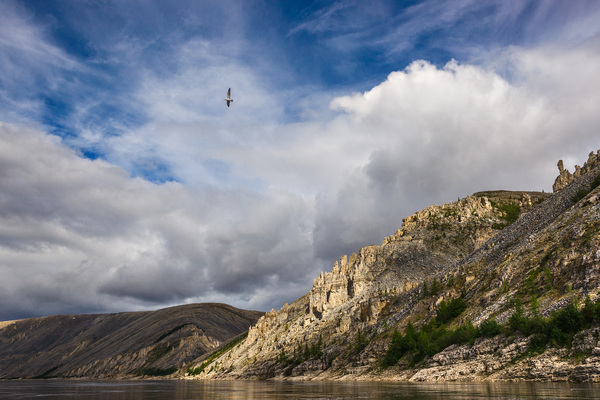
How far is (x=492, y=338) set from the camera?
83.0m

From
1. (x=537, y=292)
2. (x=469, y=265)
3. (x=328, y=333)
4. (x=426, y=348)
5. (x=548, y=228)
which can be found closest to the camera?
(x=537, y=292)

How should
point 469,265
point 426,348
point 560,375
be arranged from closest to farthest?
point 560,375, point 426,348, point 469,265

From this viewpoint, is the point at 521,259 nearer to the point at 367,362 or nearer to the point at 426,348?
the point at 426,348

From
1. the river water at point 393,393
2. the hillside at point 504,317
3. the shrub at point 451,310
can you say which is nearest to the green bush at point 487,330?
the shrub at point 451,310

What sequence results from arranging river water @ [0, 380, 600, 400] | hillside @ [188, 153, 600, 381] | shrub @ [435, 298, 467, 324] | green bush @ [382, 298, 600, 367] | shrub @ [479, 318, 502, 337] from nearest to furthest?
river water @ [0, 380, 600, 400]
green bush @ [382, 298, 600, 367]
hillside @ [188, 153, 600, 381]
shrub @ [479, 318, 502, 337]
shrub @ [435, 298, 467, 324]

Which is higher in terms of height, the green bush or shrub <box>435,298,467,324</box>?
shrub <box>435,298,467,324</box>

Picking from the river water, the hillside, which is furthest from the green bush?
the river water

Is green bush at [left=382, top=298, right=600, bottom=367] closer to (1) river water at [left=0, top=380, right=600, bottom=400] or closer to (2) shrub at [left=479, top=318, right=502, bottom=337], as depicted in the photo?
(2) shrub at [left=479, top=318, right=502, bottom=337]

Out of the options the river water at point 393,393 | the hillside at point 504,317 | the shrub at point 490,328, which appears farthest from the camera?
the shrub at point 490,328

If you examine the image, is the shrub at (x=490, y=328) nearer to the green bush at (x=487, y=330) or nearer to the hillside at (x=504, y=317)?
the green bush at (x=487, y=330)

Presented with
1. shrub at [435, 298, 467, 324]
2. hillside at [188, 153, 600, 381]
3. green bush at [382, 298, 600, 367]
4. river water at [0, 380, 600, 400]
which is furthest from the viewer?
shrub at [435, 298, 467, 324]

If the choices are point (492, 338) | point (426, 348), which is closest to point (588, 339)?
point (492, 338)

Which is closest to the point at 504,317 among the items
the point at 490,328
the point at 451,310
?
the point at 490,328

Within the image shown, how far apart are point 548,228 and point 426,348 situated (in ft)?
149
